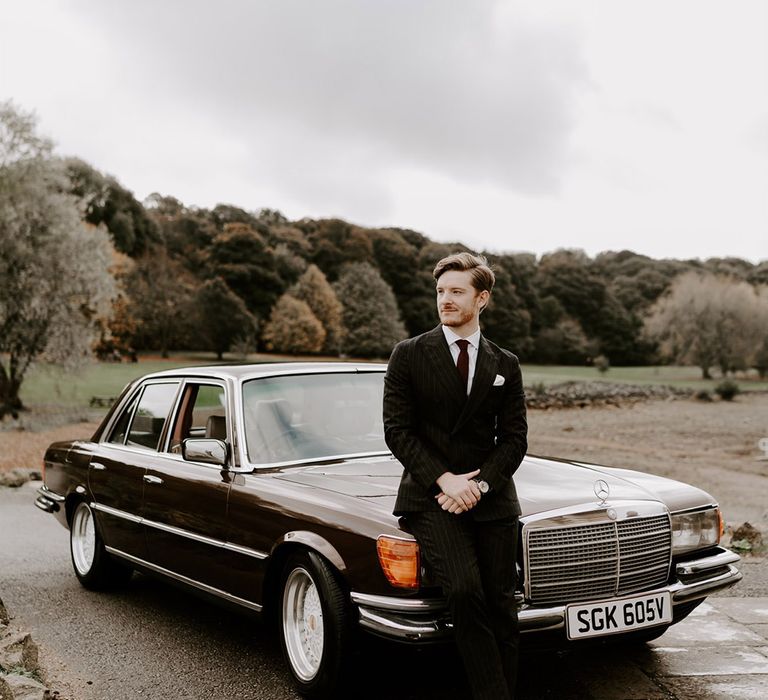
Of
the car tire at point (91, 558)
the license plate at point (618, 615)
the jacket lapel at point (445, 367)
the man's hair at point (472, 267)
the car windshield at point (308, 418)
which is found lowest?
the car tire at point (91, 558)

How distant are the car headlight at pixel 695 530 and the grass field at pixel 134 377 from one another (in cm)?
1928

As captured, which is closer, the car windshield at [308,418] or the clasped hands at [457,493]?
the clasped hands at [457,493]

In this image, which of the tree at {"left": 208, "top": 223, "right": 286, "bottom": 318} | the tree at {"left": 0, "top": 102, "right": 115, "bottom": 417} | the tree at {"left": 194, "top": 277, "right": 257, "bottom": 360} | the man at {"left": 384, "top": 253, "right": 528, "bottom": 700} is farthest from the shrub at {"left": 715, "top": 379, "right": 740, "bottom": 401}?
the man at {"left": 384, "top": 253, "right": 528, "bottom": 700}

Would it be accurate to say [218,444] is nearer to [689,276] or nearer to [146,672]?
[146,672]

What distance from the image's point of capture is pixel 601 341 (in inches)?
3445

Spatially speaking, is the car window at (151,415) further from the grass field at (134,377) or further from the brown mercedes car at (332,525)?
the grass field at (134,377)

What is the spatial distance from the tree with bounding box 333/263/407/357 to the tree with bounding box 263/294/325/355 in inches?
256

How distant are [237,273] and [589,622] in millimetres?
65487

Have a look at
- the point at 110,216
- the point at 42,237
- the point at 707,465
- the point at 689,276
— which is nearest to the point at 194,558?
the point at 707,465

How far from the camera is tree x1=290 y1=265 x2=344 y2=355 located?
2776 inches

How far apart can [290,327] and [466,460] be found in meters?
63.2

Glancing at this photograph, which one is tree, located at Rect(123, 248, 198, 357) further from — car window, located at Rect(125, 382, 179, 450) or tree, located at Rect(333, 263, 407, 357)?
car window, located at Rect(125, 382, 179, 450)

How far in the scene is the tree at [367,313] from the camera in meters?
73.5

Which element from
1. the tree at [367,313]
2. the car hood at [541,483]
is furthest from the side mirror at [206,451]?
the tree at [367,313]
